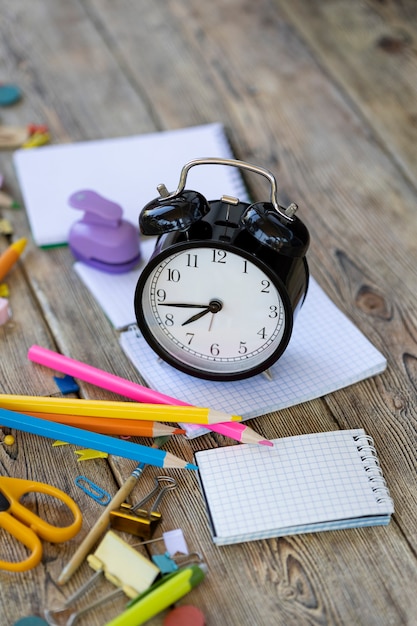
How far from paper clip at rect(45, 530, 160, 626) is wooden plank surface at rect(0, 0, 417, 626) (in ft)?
0.04

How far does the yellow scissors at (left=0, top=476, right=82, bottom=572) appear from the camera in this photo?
2.95 feet

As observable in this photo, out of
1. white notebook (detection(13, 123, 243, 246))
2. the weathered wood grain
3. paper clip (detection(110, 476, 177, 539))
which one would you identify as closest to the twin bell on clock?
paper clip (detection(110, 476, 177, 539))

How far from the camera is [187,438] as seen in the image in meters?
1.05

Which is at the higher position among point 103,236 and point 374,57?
point 374,57

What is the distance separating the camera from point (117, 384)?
108 cm

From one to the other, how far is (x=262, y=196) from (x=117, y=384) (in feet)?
1.70

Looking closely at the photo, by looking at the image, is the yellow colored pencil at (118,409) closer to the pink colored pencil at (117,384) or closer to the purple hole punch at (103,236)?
the pink colored pencil at (117,384)

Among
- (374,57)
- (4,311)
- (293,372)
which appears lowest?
(4,311)

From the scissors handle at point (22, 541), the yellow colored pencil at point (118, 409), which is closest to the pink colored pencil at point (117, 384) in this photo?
the yellow colored pencil at point (118, 409)

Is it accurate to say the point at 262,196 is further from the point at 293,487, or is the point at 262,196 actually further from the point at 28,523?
the point at 28,523

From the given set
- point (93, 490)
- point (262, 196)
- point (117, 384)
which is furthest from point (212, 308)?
point (262, 196)

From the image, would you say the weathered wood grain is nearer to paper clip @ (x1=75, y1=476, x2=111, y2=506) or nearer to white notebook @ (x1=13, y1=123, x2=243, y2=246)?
white notebook @ (x1=13, y1=123, x2=243, y2=246)

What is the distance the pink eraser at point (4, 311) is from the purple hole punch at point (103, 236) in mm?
152

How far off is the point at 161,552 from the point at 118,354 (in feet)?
1.10
